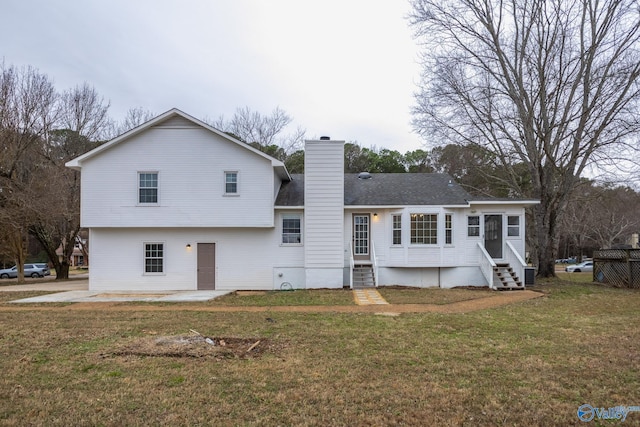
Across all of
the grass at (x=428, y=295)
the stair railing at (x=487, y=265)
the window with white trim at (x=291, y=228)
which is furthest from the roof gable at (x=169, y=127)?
the stair railing at (x=487, y=265)

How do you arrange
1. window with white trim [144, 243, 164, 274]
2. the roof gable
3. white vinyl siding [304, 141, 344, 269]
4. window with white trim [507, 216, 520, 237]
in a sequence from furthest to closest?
window with white trim [507, 216, 520, 237] < window with white trim [144, 243, 164, 274] < white vinyl siding [304, 141, 344, 269] < the roof gable

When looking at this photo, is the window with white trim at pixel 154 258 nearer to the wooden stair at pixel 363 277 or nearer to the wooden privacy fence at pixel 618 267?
the wooden stair at pixel 363 277

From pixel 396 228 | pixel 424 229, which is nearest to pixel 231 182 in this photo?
pixel 396 228

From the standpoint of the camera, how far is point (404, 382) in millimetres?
5203

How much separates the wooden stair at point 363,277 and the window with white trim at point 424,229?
2.25 meters

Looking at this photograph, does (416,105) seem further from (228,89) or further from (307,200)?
(228,89)

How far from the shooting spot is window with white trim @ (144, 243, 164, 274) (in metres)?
17.0

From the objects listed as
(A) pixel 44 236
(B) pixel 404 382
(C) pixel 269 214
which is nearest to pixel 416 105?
(C) pixel 269 214

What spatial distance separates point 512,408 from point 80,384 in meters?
5.23

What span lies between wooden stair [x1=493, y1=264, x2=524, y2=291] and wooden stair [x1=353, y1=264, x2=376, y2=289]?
5.03 meters

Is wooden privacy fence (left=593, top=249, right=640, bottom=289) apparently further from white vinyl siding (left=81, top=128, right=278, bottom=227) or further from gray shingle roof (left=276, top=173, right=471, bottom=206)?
white vinyl siding (left=81, top=128, right=278, bottom=227)

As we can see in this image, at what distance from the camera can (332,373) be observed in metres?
5.58

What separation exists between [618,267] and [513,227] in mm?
5498

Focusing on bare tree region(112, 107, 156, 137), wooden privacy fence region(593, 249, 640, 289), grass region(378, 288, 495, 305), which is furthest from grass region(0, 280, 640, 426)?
bare tree region(112, 107, 156, 137)
